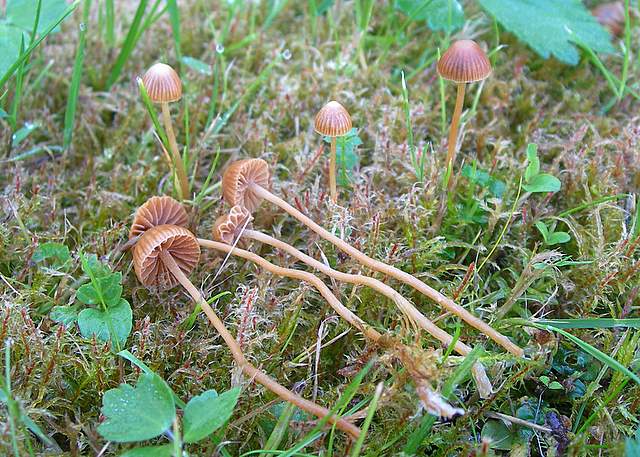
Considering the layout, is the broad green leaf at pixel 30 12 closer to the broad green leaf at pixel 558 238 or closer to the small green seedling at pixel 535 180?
the small green seedling at pixel 535 180

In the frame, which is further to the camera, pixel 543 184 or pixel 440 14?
pixel 440 14

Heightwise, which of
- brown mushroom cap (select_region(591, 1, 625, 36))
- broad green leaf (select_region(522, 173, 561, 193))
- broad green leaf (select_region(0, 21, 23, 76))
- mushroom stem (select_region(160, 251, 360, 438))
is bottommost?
mushroom stem (select_region(160, 251, 360, 438))

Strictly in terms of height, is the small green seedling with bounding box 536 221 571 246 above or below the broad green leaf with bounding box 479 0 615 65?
below

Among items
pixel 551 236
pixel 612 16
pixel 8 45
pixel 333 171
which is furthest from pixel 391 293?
pixel 612 16

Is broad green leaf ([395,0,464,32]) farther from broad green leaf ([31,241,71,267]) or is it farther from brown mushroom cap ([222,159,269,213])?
broad green leaf ([31,241,71,267])

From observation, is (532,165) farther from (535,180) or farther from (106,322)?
(106,322)

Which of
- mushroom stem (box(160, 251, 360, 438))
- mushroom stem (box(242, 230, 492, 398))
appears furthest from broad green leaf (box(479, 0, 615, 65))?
mushroom stem (box(160, 251, 360, 438))
